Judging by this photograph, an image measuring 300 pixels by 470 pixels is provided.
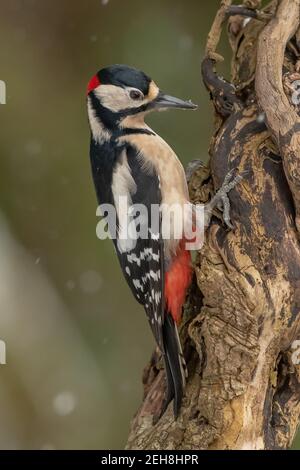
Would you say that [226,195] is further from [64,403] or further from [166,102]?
[64,403]

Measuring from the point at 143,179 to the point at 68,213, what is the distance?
1.97m

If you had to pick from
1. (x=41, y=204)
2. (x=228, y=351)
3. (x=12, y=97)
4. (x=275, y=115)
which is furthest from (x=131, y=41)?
(x=228, y=351)

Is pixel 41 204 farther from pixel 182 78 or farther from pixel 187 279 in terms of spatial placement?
pixel 187 279

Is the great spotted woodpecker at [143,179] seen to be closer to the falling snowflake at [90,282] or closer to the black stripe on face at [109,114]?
the black stripe on face at [109,114]

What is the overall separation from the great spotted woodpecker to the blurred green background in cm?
166

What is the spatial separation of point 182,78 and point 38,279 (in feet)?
4.68

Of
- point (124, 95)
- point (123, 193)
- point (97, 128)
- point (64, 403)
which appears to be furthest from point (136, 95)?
point (64, 403)

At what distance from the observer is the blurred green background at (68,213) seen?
4684mm

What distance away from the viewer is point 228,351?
2.69 m

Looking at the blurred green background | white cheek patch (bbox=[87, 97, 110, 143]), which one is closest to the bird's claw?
white cheek patch (bbox=[87, 97, 110, 143])

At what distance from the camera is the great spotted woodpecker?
9.50 ft

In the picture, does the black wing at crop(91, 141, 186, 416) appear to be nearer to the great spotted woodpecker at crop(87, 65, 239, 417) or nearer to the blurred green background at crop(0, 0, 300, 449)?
the great spotted woodpecker at crop(87, 65, 239, 417)

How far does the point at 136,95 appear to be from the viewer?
2.94 m

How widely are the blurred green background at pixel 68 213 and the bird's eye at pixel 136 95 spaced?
1.70m
